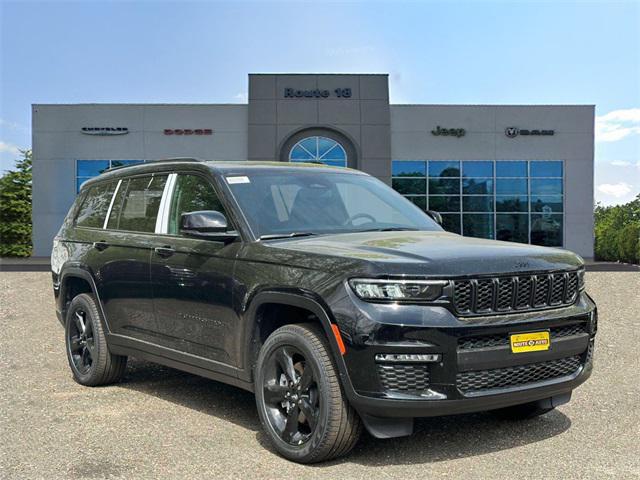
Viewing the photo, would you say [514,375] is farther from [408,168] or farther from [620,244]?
[620,244]

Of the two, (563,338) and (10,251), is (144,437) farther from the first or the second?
(10,251)

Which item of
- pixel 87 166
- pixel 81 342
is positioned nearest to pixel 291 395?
pixel 81 342

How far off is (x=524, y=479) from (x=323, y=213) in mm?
2349

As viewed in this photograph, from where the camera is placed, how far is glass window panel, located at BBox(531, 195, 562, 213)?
3569cm

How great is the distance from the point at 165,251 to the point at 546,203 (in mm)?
32528

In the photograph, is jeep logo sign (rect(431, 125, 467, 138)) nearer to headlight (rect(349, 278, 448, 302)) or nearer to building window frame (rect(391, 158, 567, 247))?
building window frame (rect(391, 158, 567, 247))

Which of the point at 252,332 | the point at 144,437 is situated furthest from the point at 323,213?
the point at 144,437

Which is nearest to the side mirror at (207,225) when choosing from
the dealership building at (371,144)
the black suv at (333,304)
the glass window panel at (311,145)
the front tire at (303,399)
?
the black suv at (333,304)

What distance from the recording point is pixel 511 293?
438cm

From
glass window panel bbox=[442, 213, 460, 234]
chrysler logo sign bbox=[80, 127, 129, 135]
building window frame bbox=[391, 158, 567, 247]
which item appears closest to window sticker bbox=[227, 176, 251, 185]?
building window frame bbox=[391, 158, 567, 247]

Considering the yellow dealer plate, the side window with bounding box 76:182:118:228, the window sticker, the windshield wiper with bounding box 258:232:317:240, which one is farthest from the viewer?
the side window with bounding box 76:182:118:228

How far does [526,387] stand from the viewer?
4434 millimetres

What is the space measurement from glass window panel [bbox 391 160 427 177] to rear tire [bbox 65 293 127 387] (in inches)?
1137

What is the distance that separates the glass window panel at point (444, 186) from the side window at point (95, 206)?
28.8m
